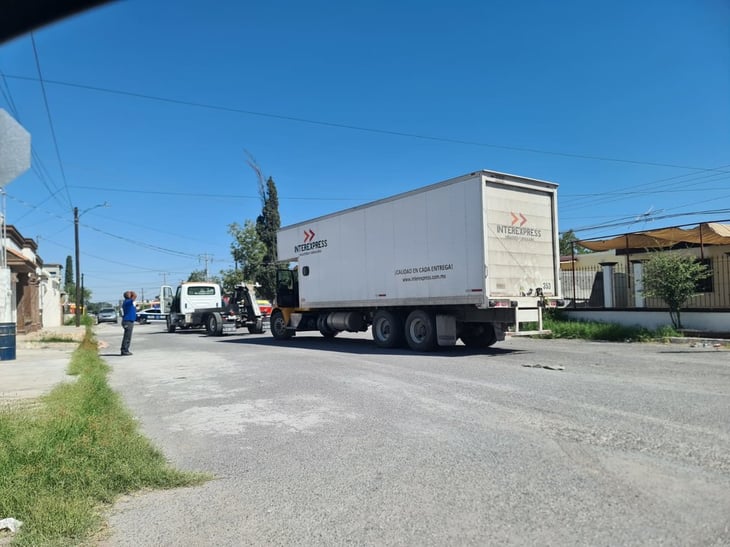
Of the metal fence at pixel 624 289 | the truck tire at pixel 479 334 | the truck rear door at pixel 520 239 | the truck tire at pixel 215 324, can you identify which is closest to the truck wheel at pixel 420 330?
the truck tire at pixel 479 334

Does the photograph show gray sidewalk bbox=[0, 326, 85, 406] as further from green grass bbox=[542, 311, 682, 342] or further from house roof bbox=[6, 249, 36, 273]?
green grass bbox=[542, 311, 682, 342]

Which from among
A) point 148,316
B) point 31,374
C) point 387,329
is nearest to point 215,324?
point 387,329

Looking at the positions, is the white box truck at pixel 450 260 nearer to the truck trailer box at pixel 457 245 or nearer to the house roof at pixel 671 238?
the truck trailer box at pixel 457 245

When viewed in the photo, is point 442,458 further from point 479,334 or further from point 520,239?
point 479,334

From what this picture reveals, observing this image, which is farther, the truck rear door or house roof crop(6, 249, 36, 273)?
house roof crop(6, 249, 36, 273)

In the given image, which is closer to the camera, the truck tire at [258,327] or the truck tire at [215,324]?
the truck tire at [215,324]

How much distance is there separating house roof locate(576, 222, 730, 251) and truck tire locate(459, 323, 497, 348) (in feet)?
23.9

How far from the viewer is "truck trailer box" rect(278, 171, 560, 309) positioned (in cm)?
1335

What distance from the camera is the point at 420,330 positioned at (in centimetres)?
1533

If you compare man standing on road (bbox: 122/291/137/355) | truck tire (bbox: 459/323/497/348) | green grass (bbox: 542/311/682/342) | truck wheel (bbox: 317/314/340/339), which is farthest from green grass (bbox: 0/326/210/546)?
green grass (bbox: 542/311/682/342)

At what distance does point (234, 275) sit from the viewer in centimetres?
4950

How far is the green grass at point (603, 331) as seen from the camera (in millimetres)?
17250

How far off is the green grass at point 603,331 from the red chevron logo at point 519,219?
579 cm

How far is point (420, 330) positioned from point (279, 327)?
7.67m
